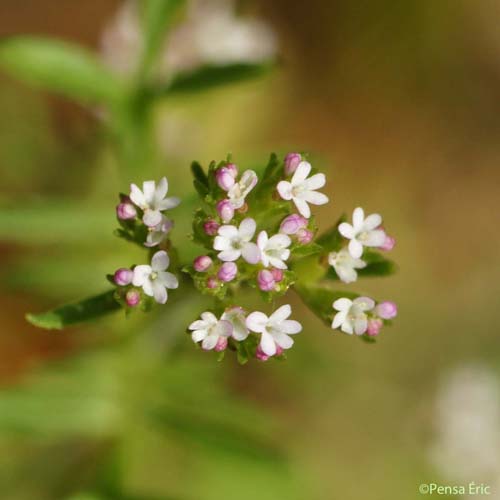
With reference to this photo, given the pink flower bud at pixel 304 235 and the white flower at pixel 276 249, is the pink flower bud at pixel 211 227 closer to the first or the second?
the white flower at pixel 276 249

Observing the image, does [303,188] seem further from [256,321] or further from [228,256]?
[256,321]

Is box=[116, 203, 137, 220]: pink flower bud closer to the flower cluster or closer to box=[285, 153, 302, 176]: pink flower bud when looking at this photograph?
the flower cluster

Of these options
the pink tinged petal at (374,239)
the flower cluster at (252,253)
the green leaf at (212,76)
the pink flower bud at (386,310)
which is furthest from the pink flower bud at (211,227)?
the green leaf at (212,76)

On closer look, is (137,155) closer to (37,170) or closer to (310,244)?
(310,244)

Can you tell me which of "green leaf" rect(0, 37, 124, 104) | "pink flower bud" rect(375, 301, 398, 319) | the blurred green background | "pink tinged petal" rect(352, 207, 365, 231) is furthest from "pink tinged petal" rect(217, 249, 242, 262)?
"green leaf" rect(0, 37, 124, 104)

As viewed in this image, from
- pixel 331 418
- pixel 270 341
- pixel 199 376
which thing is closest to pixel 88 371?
pixel 199 376

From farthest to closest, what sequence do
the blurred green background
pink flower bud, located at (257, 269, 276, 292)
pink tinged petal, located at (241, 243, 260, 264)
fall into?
the blurred green background
pink flower bud, located at (257, 269, 276, 292)
pink tinged petal, located at (241, 243, 260, 264)
